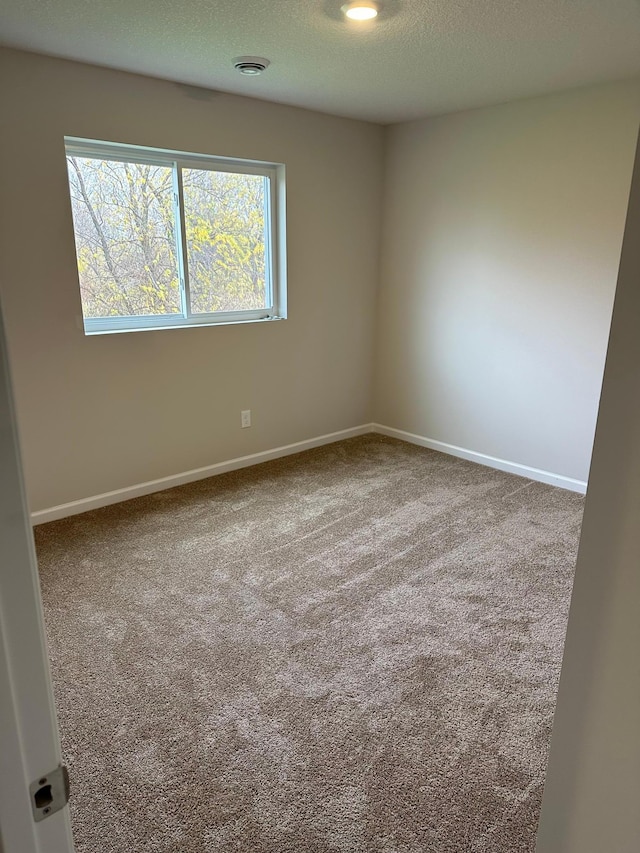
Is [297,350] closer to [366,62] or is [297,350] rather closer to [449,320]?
[449,320]

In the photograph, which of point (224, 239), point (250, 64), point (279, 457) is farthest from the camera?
point (279, 457)

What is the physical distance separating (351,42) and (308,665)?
258 cm

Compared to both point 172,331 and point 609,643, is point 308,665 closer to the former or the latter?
point 609,643

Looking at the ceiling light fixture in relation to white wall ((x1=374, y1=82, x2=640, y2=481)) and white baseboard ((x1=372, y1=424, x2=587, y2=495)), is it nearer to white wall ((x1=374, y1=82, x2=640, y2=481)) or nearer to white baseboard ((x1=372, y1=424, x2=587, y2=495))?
white wall ((x1=374, y1=82, x2=640, y2=481))

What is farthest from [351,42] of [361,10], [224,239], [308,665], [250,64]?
[308,665]

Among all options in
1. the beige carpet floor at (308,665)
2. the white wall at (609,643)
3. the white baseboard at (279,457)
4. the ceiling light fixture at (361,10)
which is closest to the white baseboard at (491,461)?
the white baseboard at (279,457)

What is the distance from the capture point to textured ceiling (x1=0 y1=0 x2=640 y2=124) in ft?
7.23

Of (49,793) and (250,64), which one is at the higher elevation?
(250,64)

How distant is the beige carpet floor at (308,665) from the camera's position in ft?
5.35

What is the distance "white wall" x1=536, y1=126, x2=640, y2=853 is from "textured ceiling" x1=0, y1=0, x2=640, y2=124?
197cm

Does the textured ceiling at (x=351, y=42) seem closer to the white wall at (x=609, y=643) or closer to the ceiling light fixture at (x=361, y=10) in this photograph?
the ceiling light fixture at (x=361, y=10)

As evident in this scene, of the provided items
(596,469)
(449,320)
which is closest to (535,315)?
(449,320)

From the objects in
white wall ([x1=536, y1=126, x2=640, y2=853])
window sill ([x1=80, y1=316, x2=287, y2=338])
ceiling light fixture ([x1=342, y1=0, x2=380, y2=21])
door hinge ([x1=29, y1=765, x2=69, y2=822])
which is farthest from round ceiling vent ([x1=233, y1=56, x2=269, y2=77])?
door hinge ([x1=29, y1=765, x2=69, y2=822])

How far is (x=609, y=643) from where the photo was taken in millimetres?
889
